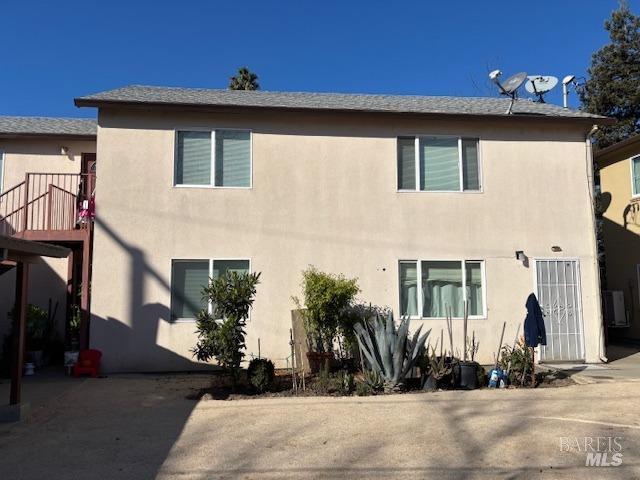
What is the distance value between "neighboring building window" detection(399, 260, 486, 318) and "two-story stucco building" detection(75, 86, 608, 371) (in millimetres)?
30

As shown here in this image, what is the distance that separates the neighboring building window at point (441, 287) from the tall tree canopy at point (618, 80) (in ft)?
59.7

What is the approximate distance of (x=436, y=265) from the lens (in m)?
11.7

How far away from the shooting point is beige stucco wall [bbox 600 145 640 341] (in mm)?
15578

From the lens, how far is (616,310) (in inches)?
617

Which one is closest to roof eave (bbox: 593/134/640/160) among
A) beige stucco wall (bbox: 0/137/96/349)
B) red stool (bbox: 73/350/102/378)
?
beige stucco wall (bbox: 0/137/96/349)

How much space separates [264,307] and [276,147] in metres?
3.35

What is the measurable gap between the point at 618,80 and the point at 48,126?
A: 83.0 ft

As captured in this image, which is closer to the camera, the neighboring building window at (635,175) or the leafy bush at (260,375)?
the leafy bush at (260,375)

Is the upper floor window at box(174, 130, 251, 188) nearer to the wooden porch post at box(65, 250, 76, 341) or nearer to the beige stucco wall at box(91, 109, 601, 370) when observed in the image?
the beige stucco wall at box(91, 109, 601, 370)

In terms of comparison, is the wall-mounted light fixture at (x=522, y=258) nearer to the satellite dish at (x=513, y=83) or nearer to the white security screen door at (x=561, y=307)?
the white security screen door at (x=561, y=307)

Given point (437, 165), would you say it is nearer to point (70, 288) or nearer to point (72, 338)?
point (72, 338)

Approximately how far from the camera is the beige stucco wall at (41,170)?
12727mm

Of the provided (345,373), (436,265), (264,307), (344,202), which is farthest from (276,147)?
(345,373)
